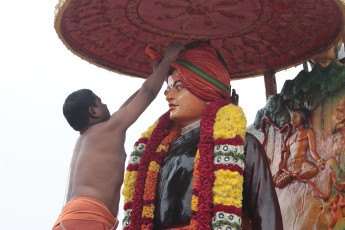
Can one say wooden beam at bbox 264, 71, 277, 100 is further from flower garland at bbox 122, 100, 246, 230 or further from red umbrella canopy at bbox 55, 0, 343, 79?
flower garland at bbox 122, 100, 246, 230

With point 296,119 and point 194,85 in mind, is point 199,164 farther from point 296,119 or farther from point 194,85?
point 296,119

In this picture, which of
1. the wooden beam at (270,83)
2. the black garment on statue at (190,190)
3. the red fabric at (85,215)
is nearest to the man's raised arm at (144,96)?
the black garment on statue at (190,190)

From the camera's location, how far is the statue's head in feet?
11.5

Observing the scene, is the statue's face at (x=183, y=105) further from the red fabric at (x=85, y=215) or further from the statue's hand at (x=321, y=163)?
the statue's hand at (x=321, y=163)

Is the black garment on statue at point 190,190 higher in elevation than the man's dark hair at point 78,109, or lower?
lower

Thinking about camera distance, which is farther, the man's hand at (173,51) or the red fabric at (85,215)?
the man's hand at (173,51)

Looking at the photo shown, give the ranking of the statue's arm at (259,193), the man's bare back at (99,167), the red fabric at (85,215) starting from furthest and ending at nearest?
the man's bare back at (99,167)
the statue's arm at (259,193)
the red fabric at (85,215)

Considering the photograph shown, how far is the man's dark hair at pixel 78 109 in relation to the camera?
330 cm

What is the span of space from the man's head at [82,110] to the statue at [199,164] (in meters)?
0.53

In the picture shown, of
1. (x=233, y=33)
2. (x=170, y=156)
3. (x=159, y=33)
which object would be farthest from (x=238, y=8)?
(x=170, y=156)

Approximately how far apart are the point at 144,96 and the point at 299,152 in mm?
1986

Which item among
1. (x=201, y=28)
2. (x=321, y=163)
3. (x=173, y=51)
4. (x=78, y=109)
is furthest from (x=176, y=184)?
(x=321, y=163)

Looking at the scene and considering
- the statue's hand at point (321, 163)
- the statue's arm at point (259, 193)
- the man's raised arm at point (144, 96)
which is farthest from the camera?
the statue's hand at point (321, 163)

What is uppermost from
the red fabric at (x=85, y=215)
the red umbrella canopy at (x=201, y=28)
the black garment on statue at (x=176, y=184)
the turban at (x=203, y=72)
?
the red umbrella canopy at (x=201, y=28)
